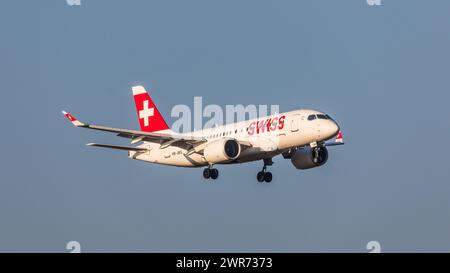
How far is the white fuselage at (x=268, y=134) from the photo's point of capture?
86.3 metres

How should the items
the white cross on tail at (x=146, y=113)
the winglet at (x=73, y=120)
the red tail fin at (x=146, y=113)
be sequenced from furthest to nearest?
the white cross on tail at (x=146, y=113) < the red tail fin at (x=146, y=113) < the winglet at (x=73, y=120)

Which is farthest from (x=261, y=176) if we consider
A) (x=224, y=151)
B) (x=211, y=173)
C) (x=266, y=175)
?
(x=224, y=151)

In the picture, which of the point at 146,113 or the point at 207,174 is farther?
the point at 146,113

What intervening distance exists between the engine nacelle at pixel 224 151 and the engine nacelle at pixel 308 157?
5.93m

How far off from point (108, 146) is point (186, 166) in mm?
6177

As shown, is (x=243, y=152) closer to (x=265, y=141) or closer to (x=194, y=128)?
(x=265, y=141)

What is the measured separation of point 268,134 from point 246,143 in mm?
1935

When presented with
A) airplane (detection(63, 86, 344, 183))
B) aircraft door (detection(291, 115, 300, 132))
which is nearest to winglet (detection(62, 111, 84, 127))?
airplane (detection(63, 86, 344, 183))

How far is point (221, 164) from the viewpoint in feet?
299

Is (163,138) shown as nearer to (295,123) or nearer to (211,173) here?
(211,173)

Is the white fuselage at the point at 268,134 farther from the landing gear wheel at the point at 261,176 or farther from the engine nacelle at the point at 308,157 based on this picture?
the landing gear wheel at the point at 261,176

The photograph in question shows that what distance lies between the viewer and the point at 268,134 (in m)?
88.3

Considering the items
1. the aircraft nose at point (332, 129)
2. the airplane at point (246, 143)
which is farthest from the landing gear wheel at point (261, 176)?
the aircraft nose at point (332, 129)
